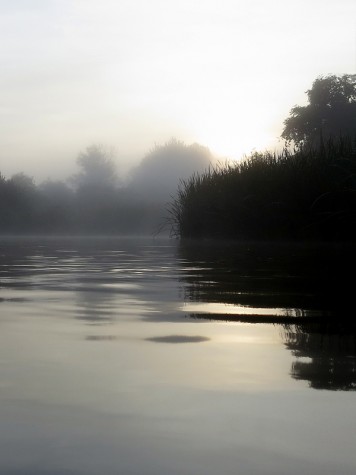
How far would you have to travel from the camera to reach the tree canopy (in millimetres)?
48906

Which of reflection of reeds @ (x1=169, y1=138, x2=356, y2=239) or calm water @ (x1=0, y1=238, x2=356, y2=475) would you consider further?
reflection of reeds @ (x1=169, y1=138, x2=356, y2=239)

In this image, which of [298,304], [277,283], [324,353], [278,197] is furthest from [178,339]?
[278,197]

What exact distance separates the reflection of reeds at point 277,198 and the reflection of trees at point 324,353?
756 centimetres

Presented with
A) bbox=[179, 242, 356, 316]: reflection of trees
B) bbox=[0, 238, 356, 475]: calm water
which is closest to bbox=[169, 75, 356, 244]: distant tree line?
bbox=[179, 242, 356, 316]: reflection of trees

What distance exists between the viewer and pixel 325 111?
49.9m

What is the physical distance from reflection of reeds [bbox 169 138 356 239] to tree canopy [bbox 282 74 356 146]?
33536 mm

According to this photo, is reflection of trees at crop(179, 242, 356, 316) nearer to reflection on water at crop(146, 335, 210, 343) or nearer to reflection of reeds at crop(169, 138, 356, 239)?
reflection on water at crop(146, 335, 210, 343)

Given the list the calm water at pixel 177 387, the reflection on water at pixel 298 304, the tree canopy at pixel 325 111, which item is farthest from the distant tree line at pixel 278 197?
the tree canopy at pixel 325 111

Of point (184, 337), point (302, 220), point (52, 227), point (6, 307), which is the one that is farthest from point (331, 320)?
point (52, 227)

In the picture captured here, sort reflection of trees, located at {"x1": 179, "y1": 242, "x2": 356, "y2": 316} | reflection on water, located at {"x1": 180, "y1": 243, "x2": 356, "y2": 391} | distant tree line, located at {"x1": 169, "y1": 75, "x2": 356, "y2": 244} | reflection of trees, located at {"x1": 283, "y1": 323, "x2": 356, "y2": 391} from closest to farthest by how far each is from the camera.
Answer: reflection of trees, located at {"x1": 283, "y1": 323, "x2": 356, "y2": 391} → reflection on water, located at {"x1": 180, "y1": 243, "x2": 356, "y2": 391} → reflection of trees, located at {"x1": 179, "y1": 242, "x2": 356, "y2": 316} → distant tree line, located at {"x1": 169, "y1": 75, "x2": 356, "y2": 244}

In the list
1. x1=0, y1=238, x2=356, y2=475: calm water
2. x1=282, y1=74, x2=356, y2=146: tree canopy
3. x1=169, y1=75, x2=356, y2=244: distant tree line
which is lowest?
x1=0, y1=238, x2=356, y2=475: calm water

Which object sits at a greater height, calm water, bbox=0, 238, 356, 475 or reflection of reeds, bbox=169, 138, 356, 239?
reflection of reeds, bbox=169, 138, 356, 239

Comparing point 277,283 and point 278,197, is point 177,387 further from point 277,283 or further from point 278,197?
point 278,197

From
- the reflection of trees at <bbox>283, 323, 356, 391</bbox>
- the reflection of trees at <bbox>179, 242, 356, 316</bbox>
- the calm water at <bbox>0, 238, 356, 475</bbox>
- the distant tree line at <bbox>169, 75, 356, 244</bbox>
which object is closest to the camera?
the calm water at <bbox>0, 238, 356, 475</bbox>
